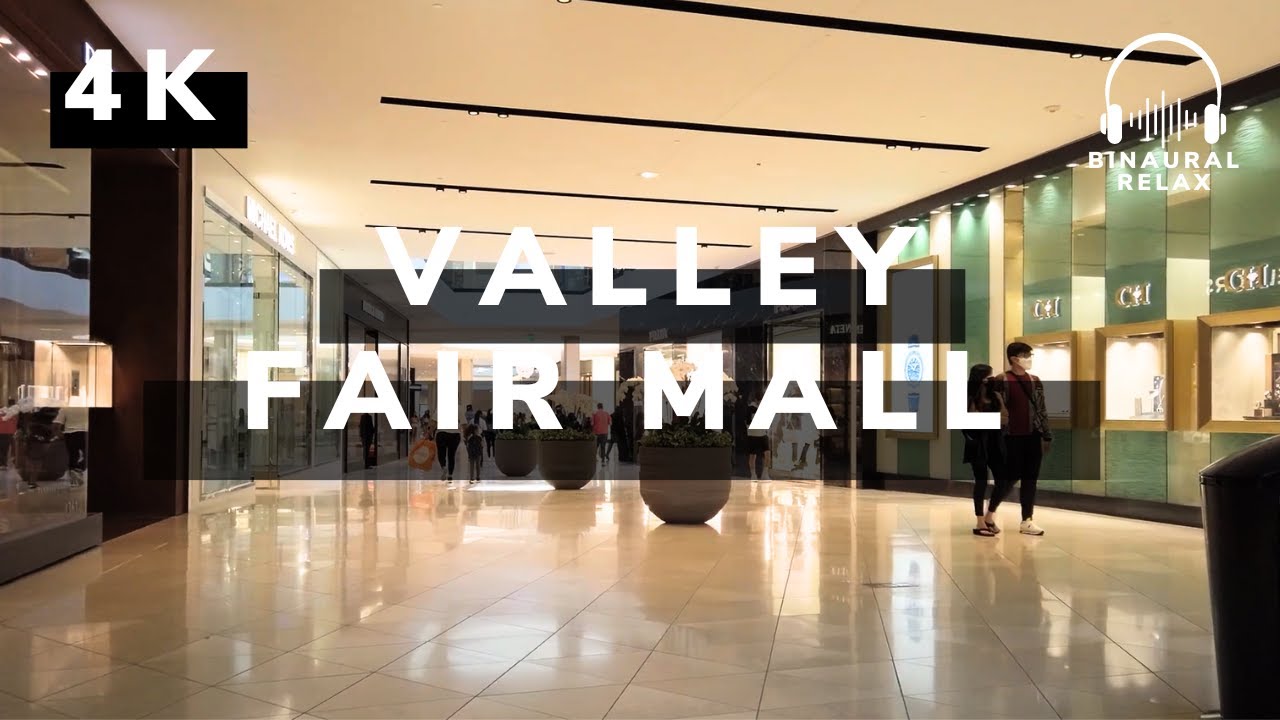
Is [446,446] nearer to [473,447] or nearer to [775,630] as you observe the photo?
[473,447]

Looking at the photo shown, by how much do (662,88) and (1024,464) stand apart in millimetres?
4923

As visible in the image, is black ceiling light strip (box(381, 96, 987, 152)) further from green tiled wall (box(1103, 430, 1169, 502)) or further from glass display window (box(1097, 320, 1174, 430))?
green tiled wall (box(1103, 430, 1169, 502))

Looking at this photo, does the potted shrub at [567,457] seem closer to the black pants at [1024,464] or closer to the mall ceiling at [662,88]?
the mall ceiling at [662,88]

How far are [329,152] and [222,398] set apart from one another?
3567 mm

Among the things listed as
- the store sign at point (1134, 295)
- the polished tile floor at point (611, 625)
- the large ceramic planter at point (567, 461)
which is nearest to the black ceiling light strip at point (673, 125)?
the store sign at point (1134, 295)

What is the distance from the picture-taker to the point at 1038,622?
526 cm

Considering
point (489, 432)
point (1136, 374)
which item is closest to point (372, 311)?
point (489, 432)

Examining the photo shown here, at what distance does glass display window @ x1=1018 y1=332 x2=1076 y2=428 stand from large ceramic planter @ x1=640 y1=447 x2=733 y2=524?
4.88m

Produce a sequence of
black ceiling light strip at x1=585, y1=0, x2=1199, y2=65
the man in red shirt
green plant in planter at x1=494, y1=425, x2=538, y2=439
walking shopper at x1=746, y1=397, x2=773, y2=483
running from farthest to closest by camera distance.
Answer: the man in red shirt → walking shopper at x1=746, y1=397, x2=773, y2=483 → green plant in planter at x1=494, y1=425, x2=538, y2=439 → black ceiling light strip at x1=585, y1=0, x2=1199, y2=65

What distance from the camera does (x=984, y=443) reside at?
9.73 metres

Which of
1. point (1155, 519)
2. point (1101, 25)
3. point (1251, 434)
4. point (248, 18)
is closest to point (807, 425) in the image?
point (1155, 519)

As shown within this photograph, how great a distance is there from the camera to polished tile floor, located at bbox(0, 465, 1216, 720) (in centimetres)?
384

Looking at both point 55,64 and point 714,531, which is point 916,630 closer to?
point 714,531

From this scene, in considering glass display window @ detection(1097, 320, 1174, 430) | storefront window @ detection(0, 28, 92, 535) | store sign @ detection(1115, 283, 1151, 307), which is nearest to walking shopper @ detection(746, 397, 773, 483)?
glass display window @ detection(1097, 320, 1174, 430)
